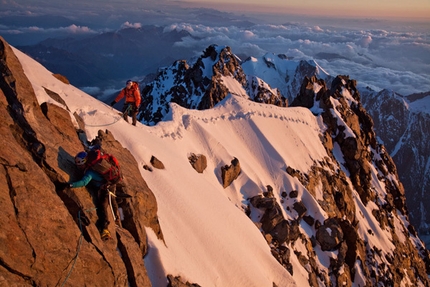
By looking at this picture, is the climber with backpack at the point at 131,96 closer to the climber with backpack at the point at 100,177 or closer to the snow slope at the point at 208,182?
the snow slope at the point at 208,182

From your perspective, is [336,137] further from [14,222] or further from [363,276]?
[14,222]

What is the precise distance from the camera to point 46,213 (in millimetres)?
7484

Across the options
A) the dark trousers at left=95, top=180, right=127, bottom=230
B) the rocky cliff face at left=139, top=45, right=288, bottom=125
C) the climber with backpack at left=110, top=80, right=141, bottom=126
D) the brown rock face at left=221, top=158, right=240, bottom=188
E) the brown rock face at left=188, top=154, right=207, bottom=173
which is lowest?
the rocky cliff face at left=139, top=45, right=288, bottom=125

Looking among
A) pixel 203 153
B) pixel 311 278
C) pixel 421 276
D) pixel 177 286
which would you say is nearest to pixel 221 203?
pixel 203 153

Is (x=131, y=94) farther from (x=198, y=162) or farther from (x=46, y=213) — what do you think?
(x=46, y=213)

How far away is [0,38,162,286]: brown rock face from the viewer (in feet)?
22.0

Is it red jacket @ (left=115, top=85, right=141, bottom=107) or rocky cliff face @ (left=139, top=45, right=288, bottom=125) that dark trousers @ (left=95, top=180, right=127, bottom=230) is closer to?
red jacket @ (left=115, top=85, right=141, bottom=107)

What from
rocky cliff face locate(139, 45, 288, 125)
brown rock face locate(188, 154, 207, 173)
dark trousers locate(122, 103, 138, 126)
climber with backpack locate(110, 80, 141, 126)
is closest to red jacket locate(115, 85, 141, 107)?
climber with backpack locate(110, 80, 141, 126)

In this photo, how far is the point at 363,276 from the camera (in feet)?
92.0

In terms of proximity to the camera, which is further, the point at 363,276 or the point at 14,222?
the point at 363,276

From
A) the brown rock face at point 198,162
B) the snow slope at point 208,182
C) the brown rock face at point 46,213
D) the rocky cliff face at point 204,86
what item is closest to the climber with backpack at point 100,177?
the brown rock face at point 46,213

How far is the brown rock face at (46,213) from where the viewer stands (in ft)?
22.0

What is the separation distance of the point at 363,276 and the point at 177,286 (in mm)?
23969

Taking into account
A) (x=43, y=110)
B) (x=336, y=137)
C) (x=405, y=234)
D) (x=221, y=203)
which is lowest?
(x=405, y=234)
